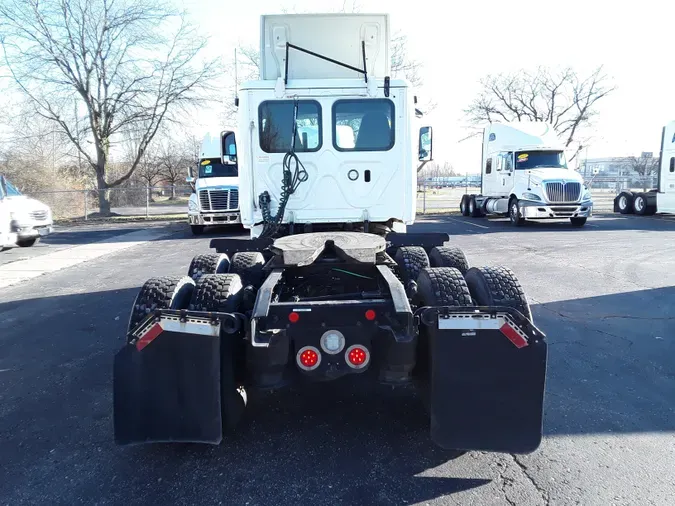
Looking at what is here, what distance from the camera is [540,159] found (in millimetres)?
19703

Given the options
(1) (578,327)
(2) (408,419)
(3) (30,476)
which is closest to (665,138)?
(1) (578,327)

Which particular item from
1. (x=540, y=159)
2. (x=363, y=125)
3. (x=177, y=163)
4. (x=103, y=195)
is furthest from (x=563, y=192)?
(x=177, y=163)

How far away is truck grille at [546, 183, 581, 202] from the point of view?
18.1m

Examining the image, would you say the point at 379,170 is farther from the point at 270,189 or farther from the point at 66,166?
the point at 66,166

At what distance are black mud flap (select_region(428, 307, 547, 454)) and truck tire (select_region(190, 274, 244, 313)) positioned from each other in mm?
1347

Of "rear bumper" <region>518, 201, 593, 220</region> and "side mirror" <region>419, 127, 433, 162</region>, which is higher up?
"side mirror" <region>419, 127, 433, 162</region>

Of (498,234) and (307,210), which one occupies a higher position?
(307,210)

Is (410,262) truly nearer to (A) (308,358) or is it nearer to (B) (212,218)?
(A) (308,358)

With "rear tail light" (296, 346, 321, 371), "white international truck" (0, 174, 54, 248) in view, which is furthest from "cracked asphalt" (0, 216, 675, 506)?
"white international truck" (0, 174, 54, 248)

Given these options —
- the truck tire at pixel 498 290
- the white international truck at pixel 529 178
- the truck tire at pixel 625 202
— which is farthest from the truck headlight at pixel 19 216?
the truck tire at pixel 625 202

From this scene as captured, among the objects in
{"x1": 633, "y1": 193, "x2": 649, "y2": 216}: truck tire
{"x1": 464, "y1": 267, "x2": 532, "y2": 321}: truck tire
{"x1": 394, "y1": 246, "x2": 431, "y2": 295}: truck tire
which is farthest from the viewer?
{"x1": 633, "y1": 193, "x2": 649, "y2": 216}: truck tire

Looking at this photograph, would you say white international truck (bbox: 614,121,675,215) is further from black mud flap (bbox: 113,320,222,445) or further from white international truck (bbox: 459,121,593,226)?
black mud flap (bbox: 113,320,222,445)

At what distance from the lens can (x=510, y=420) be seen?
119 inches

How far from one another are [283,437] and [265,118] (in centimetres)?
399
